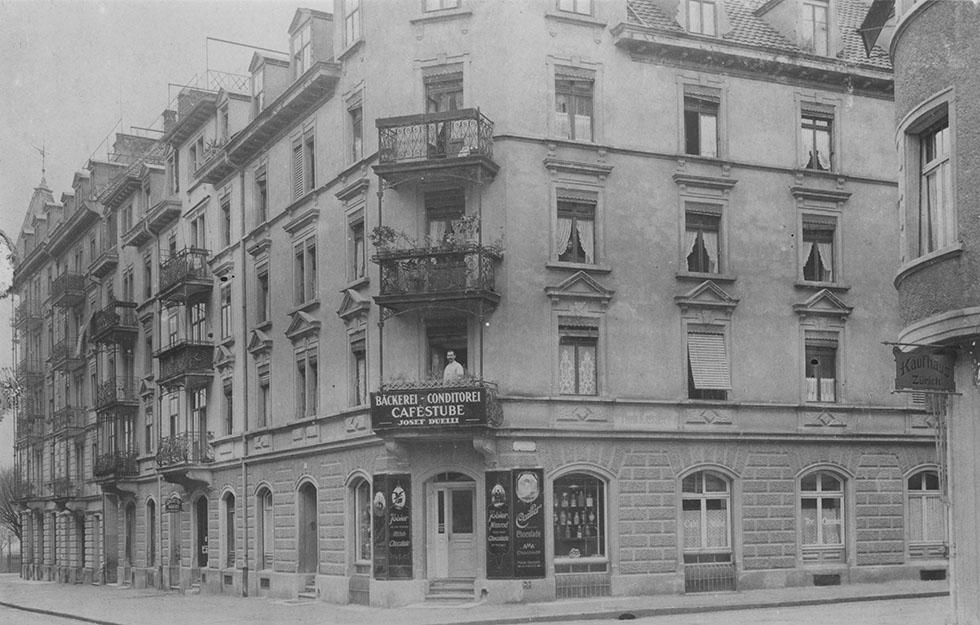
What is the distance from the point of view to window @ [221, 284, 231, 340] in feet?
131

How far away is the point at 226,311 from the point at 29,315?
3241cm

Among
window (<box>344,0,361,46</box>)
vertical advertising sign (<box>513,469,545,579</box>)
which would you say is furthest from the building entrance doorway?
window (<box>344,0,361,46</box>)

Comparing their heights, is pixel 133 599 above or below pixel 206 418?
below

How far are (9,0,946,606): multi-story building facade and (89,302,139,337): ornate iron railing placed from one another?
646 inches

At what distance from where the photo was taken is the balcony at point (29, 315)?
218ft

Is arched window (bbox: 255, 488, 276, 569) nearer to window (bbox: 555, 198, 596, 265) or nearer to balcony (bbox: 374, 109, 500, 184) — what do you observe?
balcony (bbox: 374, 109, 500, 184)

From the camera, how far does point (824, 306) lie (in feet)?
102

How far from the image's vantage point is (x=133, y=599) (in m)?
38.1

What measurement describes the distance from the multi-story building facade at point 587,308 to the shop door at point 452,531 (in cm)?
7

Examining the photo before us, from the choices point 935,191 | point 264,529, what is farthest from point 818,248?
point 264,529

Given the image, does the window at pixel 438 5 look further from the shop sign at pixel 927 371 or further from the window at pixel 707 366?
the shop sign at pixel 927 371

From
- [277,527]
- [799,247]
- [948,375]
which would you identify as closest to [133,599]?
[277,527]

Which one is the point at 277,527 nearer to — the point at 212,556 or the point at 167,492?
the point at 212,556

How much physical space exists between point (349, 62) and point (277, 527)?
1384 cm
